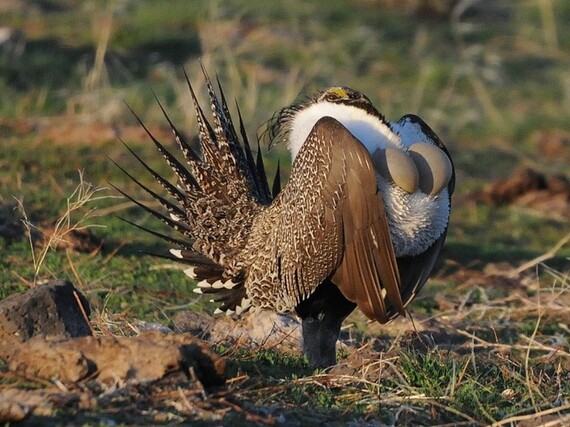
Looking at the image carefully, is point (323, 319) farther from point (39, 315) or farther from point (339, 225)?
point (39, 315)

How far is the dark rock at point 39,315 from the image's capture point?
3.86 metres

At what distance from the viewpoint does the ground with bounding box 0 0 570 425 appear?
12.6ft

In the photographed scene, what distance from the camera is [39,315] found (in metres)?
3.89

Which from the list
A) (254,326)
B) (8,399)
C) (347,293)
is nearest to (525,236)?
(254,326)

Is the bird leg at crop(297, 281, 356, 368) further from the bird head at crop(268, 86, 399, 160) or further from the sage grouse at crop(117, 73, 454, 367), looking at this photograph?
Answer: the bird head at crop(268, 86, 399, 160)

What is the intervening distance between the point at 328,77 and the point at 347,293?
657cm

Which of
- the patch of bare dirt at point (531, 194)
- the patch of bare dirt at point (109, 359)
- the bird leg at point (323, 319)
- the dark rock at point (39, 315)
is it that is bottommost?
the patch of bare dirt at point (531, 194)

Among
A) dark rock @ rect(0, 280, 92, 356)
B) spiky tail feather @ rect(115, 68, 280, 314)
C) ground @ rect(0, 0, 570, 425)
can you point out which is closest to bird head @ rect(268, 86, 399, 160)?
spiky tail feather @ rect(115, 68, 280, 314)

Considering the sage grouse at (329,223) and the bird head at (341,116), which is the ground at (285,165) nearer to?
the sage grouse at (329,223)

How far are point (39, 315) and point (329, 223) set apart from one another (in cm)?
104

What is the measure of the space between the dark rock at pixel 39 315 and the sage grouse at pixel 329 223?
867 mm

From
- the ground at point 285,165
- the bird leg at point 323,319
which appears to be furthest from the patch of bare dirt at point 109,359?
the bird leg at point 323,319

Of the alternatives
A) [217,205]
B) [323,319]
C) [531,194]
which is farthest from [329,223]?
[531,194]

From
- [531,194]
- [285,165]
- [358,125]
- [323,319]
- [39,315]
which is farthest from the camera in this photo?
[285,165]
